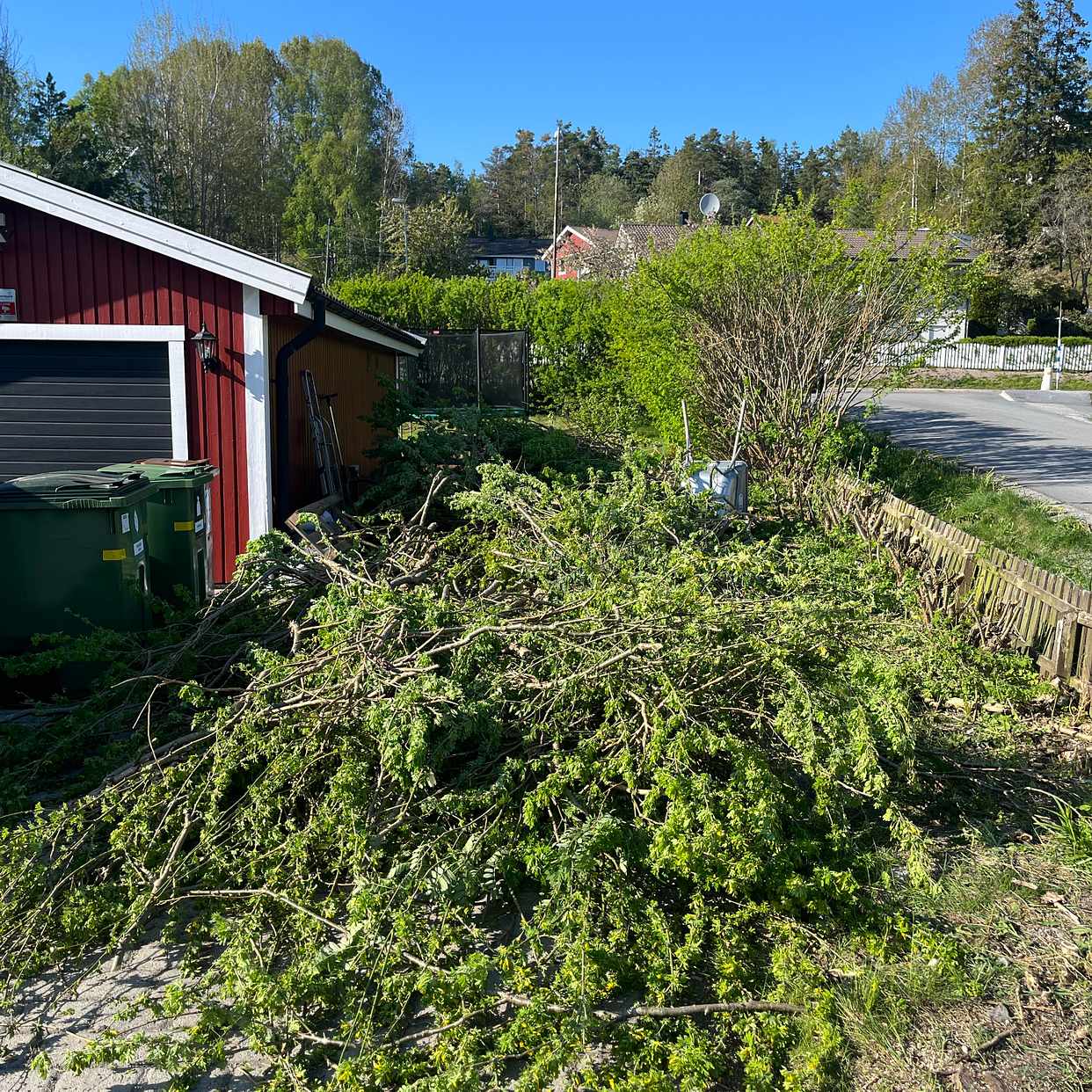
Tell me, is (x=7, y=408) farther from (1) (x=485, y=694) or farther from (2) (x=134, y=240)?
(1) (x=485, y=694)

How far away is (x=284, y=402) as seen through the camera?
31.2ft

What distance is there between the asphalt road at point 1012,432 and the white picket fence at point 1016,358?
893 centimetres

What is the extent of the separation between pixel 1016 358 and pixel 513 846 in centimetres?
4194

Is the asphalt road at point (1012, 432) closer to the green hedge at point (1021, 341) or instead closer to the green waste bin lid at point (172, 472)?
the green waste bin lid at point (172, 472)

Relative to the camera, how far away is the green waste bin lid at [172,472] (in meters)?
6.81

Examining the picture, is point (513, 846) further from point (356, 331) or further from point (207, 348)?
point (356, 331)

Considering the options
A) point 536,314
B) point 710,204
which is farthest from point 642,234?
point 710,204

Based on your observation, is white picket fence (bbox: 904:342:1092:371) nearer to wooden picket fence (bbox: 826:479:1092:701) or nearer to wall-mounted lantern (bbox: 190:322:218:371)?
wooden picket fence (bbox: 826:479:1092:701)

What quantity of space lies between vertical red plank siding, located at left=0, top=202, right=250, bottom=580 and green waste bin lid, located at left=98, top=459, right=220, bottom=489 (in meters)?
1.78

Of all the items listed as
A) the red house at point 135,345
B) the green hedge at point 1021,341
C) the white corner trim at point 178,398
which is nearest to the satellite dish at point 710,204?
the red house at point 135,345

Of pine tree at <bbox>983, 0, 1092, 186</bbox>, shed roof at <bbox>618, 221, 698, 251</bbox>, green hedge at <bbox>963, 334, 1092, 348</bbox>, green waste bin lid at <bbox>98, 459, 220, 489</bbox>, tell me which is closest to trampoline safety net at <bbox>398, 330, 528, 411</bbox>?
green waste bin lid at <bbox>98, 459, 220, 489</bbox>

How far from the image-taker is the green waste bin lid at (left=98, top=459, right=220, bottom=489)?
268 inches

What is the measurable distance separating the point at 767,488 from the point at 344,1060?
30.9 feet

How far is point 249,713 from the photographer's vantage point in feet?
13.9
